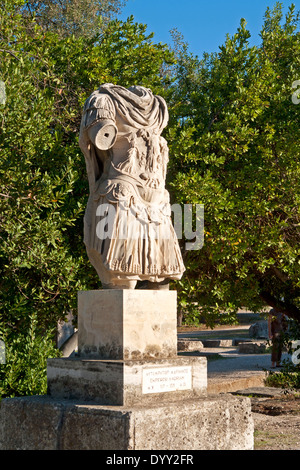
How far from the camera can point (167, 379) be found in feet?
16.1

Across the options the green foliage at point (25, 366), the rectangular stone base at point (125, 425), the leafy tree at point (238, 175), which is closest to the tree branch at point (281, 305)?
the leafy tree at point (238, 175)

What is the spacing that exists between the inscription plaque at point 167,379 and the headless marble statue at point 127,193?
738 millimetres

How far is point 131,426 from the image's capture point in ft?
14.1

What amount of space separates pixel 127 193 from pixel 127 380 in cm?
149

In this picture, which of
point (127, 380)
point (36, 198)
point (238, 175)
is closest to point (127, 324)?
point (127, 380)

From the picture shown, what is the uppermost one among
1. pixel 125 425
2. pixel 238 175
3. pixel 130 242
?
pixel 238 175

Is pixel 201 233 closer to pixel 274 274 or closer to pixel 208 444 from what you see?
pixel 274 274

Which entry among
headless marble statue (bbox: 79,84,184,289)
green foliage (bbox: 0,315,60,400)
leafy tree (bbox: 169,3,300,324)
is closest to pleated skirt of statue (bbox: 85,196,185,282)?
headless marble statue (bbox: 79,84,184,289)

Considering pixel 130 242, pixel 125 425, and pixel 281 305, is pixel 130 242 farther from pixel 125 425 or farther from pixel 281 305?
pixel 281 305

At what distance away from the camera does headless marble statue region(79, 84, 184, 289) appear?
5102 millimetres

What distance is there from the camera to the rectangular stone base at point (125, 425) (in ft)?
14.3

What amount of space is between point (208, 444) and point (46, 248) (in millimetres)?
3447

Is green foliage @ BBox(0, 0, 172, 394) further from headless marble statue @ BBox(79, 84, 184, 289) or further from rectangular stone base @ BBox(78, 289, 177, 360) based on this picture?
rectangular stone base @ BBox(78, 289, 177, 360)
